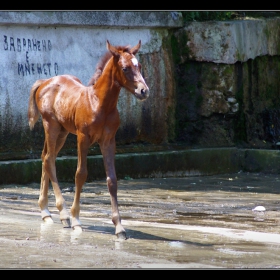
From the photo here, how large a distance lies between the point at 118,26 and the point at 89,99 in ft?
17.4

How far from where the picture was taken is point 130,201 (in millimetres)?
10031

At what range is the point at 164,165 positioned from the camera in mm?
12992

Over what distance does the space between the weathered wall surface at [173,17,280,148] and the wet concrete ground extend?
83.1 inches

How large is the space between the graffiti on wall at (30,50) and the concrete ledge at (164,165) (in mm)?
1415

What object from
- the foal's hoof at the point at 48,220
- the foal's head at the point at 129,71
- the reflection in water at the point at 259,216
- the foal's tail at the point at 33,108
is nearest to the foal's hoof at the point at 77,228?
the foal's hoof at the point at 48,220

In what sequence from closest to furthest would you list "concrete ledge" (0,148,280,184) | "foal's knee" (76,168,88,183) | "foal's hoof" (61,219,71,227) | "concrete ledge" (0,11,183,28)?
"foal's knee" (76,168,88,183) < "foal's hoof" (61,219,71,227) < "concrete ledge" (0,148,280,184) < "concrete ledge" (0,11,183,28)

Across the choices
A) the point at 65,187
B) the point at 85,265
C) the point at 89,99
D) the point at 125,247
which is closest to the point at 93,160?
the point at 65,187

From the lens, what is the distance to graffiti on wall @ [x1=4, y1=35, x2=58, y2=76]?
11570 mm

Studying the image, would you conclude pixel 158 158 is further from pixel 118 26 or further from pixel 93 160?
pixel 118 26

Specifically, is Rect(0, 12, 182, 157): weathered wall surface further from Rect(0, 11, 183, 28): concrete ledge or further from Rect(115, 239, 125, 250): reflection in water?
Result: Rect(115, 239, 125, 250): reflection in water

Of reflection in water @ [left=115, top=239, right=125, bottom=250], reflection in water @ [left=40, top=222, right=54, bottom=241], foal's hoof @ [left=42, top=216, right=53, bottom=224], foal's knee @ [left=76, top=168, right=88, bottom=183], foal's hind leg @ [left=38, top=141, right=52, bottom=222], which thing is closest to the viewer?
reflection in water @ [left=115, top=239, right=125, bottom=250]

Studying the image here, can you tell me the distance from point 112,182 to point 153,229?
2.21ft

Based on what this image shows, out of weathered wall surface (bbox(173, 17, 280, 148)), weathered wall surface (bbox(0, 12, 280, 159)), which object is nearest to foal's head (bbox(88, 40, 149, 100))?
weathered wall surface (bbox(0, 12, 280, 159))

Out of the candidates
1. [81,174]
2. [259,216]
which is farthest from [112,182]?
[259,216]
